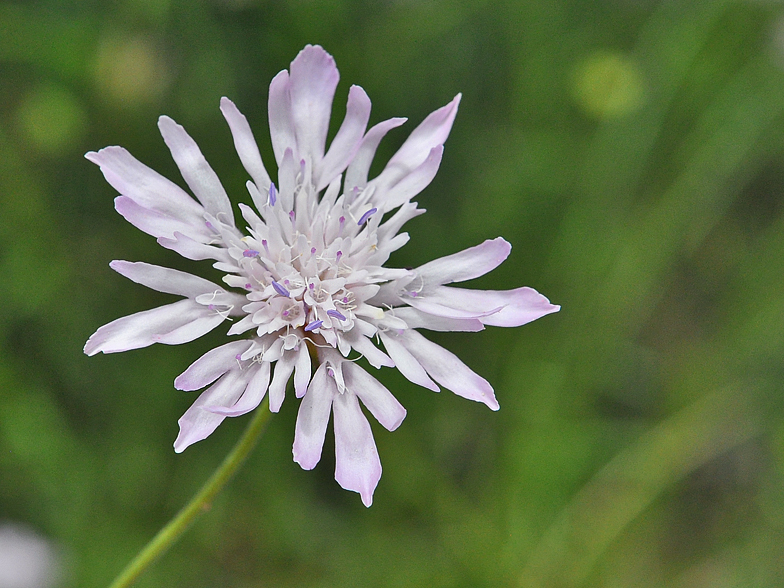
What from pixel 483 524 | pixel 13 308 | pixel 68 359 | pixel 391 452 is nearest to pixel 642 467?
pixel 483 524

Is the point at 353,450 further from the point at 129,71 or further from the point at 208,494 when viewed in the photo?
the point at 129,71

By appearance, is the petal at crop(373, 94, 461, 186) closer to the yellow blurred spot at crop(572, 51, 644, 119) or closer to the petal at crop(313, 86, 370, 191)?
the petal at crop(313, 86, 370, 191)

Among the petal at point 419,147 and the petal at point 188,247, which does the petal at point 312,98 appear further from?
the petal at point 188,247

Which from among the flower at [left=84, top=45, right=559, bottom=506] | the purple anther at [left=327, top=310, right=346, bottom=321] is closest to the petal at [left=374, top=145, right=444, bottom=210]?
the flower at [left=84, top=45, right=559, bottom=506]

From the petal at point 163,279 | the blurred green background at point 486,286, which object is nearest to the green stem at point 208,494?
the petal at point 163,279

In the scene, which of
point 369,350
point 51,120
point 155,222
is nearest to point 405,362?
point 369,350
